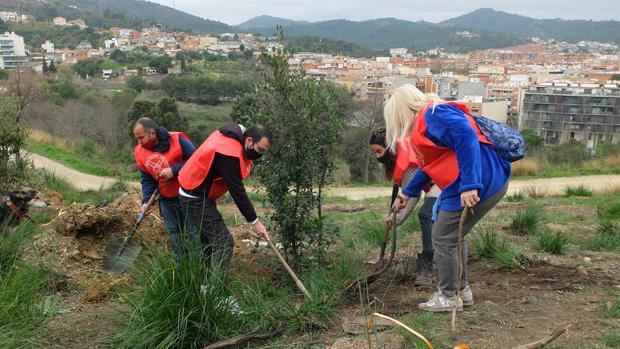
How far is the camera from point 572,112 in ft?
169

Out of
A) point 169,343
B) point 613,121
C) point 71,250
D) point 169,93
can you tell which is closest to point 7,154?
point 71,250

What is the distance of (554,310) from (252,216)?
81.1 inches

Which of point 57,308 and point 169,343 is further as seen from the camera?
point 57,308

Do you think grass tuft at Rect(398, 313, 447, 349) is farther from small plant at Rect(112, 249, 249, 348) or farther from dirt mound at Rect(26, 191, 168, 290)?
dirt mound at Rect(26, 191, 168, 290)

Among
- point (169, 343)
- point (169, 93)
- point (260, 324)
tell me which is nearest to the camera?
point (169, 343)

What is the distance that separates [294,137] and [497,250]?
203 centimetres

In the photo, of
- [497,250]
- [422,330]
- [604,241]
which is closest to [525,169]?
[604,241]

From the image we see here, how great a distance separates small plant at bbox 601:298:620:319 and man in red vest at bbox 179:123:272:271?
7.16 feet

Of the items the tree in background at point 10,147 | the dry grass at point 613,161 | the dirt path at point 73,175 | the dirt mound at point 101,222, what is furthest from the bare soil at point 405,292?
the dry grass at point 613,161

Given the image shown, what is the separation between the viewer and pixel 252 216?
153 inches

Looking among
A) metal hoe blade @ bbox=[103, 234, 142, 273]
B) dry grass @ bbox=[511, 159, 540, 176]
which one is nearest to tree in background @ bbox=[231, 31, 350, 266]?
metal hoe blade @ bbox=[103, 234, 142, 273]

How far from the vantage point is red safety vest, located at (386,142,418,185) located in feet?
12.6

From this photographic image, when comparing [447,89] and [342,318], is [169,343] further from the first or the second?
[447,89]

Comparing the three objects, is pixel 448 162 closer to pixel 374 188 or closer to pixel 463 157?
pixel 463 157
